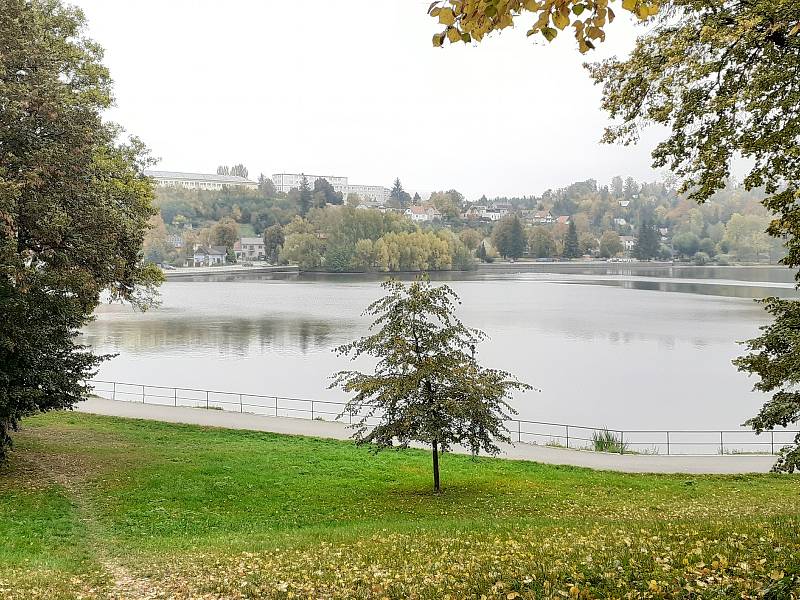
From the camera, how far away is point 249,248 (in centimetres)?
17312

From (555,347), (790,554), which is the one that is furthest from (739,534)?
(555,347)

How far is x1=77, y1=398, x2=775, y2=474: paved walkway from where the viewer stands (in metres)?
17.6

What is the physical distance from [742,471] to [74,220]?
16.4 metres

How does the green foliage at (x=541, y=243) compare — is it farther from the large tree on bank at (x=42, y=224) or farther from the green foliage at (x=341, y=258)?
the large tree on bank at (x=42, y=224)

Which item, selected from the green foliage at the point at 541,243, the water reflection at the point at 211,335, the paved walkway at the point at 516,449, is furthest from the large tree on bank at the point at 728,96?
the green foliage at the point at 541,243

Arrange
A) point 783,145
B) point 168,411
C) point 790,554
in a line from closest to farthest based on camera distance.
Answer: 1. point 790,554
2. point 783,145
3. point 168,411

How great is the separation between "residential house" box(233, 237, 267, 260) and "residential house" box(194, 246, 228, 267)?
4.03 metres

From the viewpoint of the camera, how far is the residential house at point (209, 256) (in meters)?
160

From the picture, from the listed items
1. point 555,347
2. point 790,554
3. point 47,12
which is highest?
point 47,12

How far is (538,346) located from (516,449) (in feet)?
83.8

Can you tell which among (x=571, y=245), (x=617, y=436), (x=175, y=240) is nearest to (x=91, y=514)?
(x=617, y=436)

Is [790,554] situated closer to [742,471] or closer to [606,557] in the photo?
[606,557]

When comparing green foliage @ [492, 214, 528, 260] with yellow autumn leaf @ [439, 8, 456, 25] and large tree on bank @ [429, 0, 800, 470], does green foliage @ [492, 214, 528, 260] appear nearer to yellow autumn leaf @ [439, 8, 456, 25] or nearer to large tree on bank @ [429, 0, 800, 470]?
large tree on bank @ [429, 0, 800, 470]

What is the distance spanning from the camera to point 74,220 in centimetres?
1494
